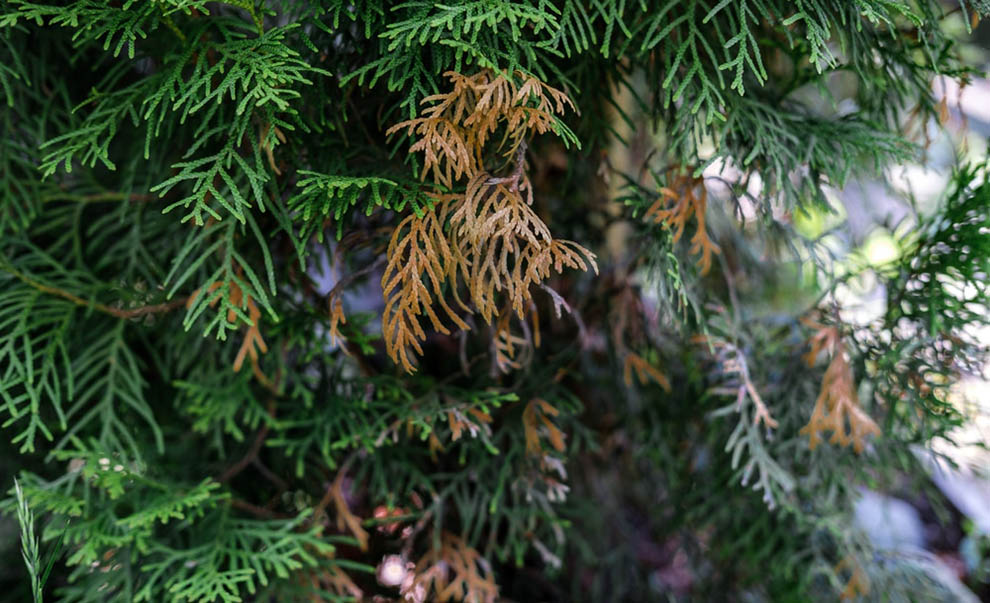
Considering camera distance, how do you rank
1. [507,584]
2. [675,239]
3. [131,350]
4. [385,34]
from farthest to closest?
[507,584], [131,350], [675,239], [385,34]

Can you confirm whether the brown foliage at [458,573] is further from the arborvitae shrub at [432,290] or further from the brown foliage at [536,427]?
the brown foliage at [536,427]

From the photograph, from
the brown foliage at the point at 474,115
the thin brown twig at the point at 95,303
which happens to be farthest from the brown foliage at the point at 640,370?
the thin brown twig at the point at 95,303

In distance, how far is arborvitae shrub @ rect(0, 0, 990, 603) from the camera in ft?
3.14

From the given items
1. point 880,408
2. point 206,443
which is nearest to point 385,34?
point 206,443

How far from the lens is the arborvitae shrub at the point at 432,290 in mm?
957

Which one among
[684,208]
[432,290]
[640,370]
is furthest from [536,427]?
[684,208]

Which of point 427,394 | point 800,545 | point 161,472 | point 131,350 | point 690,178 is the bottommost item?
point 161,472

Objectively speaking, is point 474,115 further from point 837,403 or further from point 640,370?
point 837,403

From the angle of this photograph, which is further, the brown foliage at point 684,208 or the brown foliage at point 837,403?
the brown foliage at point 837,403

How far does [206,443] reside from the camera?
1.47 m

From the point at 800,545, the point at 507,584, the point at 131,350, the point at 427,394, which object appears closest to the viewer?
the point at 427,394

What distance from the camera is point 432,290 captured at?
3.87 feet

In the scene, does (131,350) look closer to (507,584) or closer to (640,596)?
(507,584)

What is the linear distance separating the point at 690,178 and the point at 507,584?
1.07m
